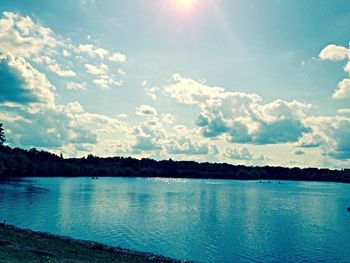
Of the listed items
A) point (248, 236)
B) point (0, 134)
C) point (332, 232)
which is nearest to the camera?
point (248, 236)

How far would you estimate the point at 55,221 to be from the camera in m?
67.2

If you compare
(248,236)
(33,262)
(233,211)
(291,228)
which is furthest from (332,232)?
(33,262)

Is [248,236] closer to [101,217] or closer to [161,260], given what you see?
[161,260]

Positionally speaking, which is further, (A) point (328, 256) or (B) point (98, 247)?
(A) point (328, 256)

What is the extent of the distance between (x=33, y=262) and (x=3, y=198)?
241 feet

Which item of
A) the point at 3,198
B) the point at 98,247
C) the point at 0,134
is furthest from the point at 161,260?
the point at 0,134

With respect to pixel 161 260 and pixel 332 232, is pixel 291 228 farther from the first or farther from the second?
pixel 161 260

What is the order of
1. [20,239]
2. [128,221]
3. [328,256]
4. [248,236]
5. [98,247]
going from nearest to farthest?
1. [20,239]
2. [98,247]
3. [328,256]
4. [248,236]
5. [128,221]

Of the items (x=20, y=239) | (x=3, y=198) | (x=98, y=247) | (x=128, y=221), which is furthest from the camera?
(x=3, y=198)

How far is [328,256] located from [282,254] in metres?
6.21

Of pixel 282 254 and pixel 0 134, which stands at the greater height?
pixel 0 134

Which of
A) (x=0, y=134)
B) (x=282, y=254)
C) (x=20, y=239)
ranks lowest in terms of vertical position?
(x=282, y=254)

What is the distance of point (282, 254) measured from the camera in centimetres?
4978

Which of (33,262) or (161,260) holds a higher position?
(33,262)
